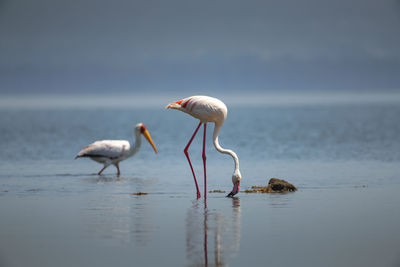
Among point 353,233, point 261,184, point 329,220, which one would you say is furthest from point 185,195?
point 353,233

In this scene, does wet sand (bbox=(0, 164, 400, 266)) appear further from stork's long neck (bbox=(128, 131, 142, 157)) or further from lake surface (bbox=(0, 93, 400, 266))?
stork's long neck (bbox=(128, 131, 142, 157))

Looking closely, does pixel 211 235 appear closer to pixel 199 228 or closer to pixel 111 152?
pixel 199 228

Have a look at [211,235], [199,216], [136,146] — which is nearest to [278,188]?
[199,216]

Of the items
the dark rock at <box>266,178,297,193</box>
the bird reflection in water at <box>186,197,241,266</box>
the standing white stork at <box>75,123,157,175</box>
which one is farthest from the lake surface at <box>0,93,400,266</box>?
the standing white stork at <box>75,123,157,175</box>

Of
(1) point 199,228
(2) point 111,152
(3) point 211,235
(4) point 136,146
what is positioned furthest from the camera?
(4) point 136,146

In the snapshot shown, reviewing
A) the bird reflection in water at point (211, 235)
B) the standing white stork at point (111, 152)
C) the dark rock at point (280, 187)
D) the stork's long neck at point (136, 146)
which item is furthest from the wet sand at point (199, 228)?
the stork's long neck at point (136, 146)

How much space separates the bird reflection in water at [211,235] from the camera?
823cm

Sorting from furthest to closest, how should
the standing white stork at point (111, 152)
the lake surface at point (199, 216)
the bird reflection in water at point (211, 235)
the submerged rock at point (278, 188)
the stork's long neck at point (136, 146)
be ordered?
the stork's long neck at point (136, 146)
the standing white stork at point (111, 152)
the submerged rock at point (278, 188)
the lake surface at point (199, 216)
the bird reflection in water at point (211, 235)

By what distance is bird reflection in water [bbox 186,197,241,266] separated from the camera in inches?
324

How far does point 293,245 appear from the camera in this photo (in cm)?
877

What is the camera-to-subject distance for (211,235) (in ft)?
30.5

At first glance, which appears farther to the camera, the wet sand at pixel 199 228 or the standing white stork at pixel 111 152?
the standing white stork at pixel 111 152

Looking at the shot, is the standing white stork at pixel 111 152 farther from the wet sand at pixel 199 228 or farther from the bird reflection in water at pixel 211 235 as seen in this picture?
the bird reflection in water at pixel 211 235

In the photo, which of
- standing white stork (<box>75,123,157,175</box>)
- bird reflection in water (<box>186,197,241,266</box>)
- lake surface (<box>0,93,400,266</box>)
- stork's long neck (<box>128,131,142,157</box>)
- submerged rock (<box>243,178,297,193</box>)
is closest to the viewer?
bird reflection in water (<box>186,197,241,266</box>)
